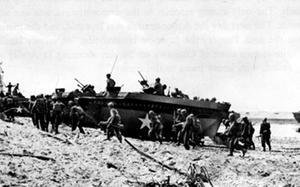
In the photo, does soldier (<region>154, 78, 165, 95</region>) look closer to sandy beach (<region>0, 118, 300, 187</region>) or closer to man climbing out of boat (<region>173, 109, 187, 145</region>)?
man climbing out of boat (<region>173, 109, 187, 145</region>)

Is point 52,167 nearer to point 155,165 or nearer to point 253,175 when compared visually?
point 155,165

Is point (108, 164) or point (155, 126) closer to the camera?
point (108, 164)

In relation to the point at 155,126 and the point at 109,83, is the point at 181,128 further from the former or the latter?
the point at 109,83

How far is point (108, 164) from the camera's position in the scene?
38.7 feet

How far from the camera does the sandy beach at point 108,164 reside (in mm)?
9789

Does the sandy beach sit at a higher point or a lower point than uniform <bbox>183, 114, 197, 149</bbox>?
lower

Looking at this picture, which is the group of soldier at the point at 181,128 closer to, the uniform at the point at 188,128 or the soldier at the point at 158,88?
the uniform at the point at 188,128

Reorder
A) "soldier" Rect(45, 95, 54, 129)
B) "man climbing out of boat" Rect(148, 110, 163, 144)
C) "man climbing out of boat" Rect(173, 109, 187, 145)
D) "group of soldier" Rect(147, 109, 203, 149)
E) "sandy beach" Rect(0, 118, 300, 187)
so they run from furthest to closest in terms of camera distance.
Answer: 1. "man climbing out of boat" Rect(173, 109, 187, 145)
2. "man climbing out of boat" Rect(148, 110, 163, 144)
3. "soldier" Rect(45, 95, 54, 129)
4. "group of soldier" Rect(147, 109, 203, 149)
5. "sandy beach" Rect(0, 118, 300, 187)

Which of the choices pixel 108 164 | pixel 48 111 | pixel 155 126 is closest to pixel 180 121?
pixel 155 126

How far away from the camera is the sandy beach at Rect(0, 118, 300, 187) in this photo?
9.79 m

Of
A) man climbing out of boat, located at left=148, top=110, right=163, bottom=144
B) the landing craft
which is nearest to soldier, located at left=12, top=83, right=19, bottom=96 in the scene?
the landing craft

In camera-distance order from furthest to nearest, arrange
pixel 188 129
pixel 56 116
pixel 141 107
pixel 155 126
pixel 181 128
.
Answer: pixel 141 107 < pixel 181 128 < pixel 155 126 < pixel 56 116 < pixel 188 129

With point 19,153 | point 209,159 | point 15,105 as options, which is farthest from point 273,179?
point 15,105

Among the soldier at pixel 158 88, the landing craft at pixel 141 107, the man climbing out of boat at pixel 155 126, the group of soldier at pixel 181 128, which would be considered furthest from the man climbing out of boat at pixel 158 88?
the man climbing out of boat at pixel 155 126
